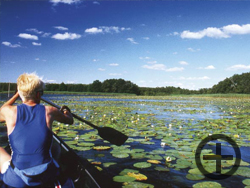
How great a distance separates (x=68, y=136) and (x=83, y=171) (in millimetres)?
2891

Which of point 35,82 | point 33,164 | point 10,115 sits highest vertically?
point 35,82

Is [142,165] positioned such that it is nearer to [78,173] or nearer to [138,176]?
[138,176]

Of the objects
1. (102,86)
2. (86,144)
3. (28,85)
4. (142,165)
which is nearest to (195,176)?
(142,165)

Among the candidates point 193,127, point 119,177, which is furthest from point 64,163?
point 193,127

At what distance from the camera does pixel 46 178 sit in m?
1.71

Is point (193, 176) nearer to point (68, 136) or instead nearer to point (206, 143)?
point (206, 143)

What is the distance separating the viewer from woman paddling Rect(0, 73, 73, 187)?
1.64 m

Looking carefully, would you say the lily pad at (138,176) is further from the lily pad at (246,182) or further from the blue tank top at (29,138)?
the blue tank top at (29,138)

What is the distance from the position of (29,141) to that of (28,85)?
48cm

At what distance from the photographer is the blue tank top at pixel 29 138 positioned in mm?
1634

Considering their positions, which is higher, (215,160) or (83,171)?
(83,171)

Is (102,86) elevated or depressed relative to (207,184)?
elevated

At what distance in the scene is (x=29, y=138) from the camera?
1633 millimetres

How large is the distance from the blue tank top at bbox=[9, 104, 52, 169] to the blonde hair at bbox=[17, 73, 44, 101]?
131 mm
